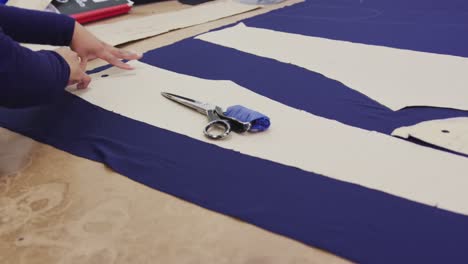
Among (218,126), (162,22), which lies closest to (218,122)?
(218,126)

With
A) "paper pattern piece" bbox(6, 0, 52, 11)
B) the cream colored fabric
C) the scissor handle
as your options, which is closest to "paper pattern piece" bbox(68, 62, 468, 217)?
the scissor handle

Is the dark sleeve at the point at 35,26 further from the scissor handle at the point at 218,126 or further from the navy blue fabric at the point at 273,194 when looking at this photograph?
the scissor handle at the point at 218,126

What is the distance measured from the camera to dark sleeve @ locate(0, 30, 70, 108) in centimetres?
58

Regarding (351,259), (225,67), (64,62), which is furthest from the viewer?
(225,67)

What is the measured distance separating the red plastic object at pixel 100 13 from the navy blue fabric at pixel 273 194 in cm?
76

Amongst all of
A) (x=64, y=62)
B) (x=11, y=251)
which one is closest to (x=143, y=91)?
(x=64, y=62)

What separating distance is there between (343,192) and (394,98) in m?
0.33

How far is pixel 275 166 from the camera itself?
1.93 feet

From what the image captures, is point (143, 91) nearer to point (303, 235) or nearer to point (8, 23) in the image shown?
point (8, 23)

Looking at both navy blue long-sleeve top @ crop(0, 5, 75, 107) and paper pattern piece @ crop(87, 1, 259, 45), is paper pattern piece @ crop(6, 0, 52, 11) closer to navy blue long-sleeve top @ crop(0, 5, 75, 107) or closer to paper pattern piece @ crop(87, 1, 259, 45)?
paper pattern piece @ crop(87, 1, 259, 45)

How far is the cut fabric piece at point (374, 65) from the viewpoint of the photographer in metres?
0.80

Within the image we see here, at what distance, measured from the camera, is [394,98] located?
0.79 m

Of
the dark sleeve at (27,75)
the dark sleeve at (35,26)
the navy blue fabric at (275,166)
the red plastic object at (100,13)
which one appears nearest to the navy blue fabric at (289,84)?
the navy blue fabric at (275,166)

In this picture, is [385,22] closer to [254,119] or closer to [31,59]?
[254,119]
